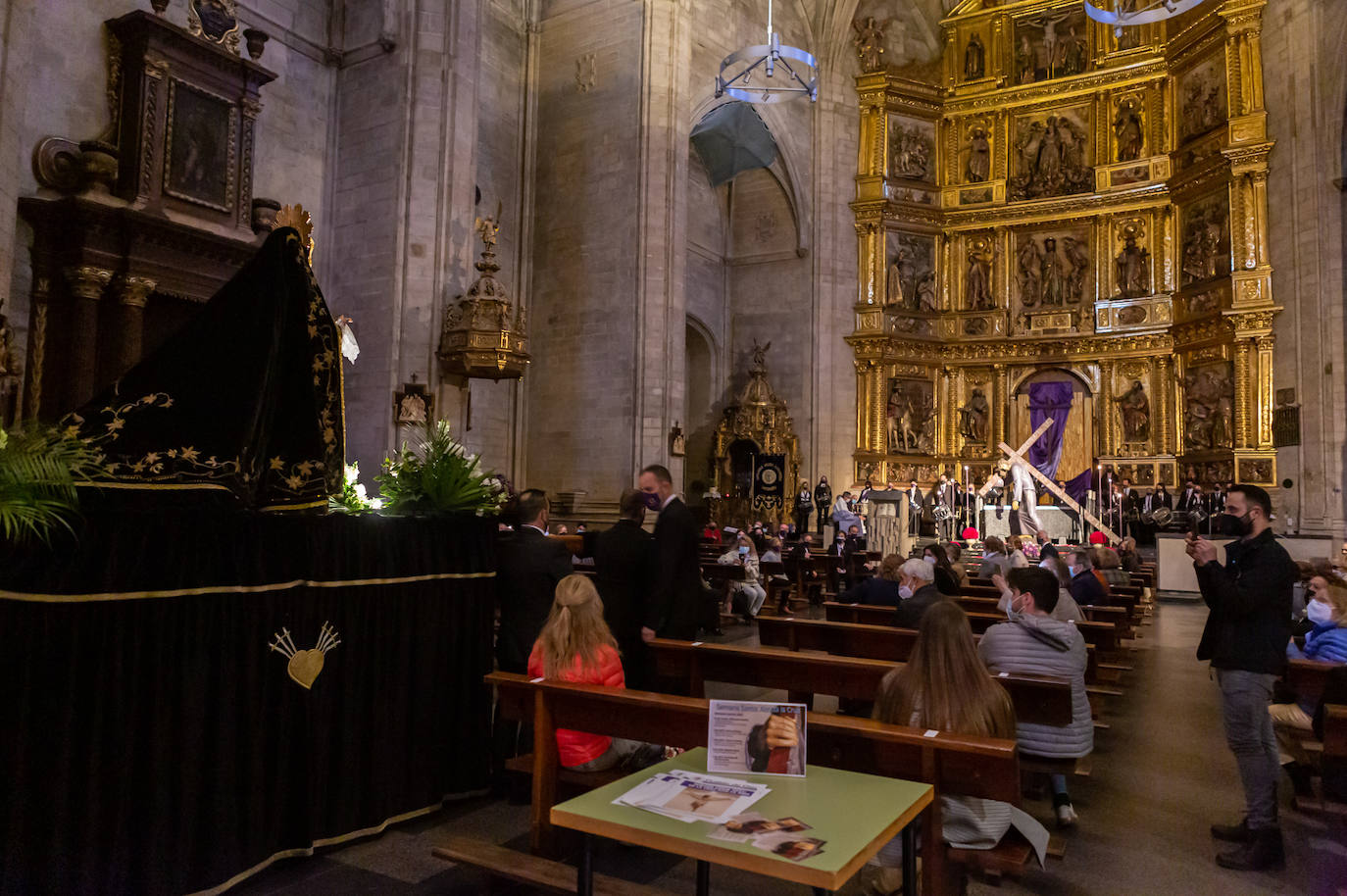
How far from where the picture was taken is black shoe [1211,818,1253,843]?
392 cm

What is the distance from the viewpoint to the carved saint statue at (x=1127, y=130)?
21.2 m

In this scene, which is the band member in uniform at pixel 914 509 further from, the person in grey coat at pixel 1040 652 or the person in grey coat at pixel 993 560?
the person in grey coat at pixel 1040 652

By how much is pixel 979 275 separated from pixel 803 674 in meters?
20.7

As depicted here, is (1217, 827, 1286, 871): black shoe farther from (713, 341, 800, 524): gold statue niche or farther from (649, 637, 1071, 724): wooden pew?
(713, 341, 800, 524): gold statue niche

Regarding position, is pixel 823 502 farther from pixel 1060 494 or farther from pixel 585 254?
pixel 585 254

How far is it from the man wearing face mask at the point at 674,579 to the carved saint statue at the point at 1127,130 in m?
21.1

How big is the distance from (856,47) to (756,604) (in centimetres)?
1734

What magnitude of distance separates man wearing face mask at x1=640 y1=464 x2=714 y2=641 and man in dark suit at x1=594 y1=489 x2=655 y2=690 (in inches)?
4.5

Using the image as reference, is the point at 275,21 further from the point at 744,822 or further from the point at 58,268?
the point at 744,822

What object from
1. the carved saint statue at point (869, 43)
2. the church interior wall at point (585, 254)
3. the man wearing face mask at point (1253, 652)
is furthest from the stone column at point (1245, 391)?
the man wearing face mask at point (1253, 652)

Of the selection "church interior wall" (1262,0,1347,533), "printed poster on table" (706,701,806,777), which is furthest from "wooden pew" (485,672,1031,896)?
"church interior wall" (1262,0,1347,533)

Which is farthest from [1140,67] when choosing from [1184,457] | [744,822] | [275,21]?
[744,822]

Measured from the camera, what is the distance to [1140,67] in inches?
828

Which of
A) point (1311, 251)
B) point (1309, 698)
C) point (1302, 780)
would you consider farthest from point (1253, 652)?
point (1311, 251)
